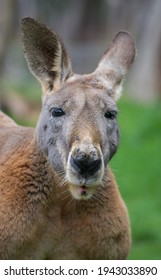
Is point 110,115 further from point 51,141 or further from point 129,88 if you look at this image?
point 129,88

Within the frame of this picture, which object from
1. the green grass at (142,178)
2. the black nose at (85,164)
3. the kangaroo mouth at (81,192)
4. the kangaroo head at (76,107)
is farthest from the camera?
the green grass at (142,178)

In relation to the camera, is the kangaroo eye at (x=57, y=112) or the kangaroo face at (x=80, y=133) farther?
the kangaroo eye at (x=57, y=112)

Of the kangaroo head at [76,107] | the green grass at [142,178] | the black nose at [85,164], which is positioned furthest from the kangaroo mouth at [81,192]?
the green grass at [142,178]

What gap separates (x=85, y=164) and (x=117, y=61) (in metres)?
1.30

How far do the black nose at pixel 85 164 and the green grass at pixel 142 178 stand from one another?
2.07 metres

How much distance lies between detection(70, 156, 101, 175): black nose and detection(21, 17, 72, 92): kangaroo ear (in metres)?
0.89

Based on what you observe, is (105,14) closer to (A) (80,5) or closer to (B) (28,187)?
(A) (80,5)

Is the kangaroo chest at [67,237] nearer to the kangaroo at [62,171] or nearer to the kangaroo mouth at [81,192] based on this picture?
the kangaroo at [62,171]

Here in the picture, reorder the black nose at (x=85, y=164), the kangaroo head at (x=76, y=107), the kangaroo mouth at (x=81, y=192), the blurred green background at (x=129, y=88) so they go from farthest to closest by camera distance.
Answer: the blurred green background at (x=129, y=88) → the kangaroo mouth at (x=81, y=192) → the kangaroo head at (x=76, y=107) → the black nose at (x=85, y=164)

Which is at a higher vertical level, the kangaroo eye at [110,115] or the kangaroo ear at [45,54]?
the kangaroo ear at [45,54]

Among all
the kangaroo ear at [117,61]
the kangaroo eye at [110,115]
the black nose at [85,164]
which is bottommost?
the black nose at [85,164]

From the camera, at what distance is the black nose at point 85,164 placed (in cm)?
640
